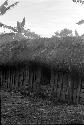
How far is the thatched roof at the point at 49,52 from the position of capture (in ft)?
43.0

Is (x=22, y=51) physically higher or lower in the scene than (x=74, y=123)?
higher

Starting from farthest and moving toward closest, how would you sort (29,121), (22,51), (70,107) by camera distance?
(22,51)
(70,107)
(29,121)

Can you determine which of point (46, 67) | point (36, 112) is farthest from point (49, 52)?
point (36, 112)

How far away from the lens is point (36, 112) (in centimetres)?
1056

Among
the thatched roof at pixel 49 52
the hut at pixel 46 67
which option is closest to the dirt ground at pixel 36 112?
the hut at pixel 46 67

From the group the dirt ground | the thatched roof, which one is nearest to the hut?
the thatched roof

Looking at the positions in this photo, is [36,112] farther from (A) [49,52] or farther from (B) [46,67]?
(A) [49,52]

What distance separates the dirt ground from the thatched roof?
2093 mm

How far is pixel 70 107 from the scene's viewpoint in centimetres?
1182

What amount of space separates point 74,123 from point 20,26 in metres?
22.9

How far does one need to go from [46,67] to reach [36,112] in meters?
4.18

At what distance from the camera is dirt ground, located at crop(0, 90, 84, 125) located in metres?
9.17

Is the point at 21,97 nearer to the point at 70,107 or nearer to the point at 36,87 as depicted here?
the point at 36,87

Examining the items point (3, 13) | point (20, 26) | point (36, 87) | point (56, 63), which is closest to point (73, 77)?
point (56, 63)
